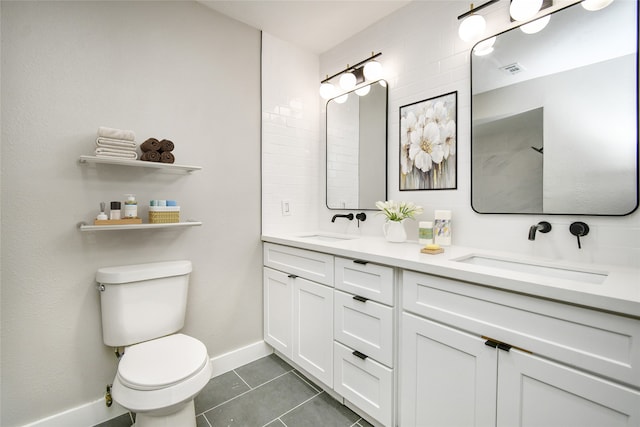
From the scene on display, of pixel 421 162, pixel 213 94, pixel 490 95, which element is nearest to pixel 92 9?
pixel 213 94

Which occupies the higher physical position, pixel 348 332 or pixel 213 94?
pixel 213 94

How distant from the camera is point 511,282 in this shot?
0.93 m

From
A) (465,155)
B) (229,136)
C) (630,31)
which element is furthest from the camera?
(229,136)

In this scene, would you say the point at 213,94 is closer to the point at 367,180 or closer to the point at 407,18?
the point at 367,180

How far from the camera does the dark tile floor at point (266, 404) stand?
4.99 ft

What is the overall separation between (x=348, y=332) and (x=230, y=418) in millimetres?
797

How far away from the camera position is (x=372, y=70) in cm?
199

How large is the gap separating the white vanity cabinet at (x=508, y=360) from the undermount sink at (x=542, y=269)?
295 mm

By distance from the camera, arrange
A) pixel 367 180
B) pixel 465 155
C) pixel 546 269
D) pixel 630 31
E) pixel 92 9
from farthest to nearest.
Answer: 1. pixel 367 180
2. pixel 465 155
3. pixel 92 9
4. pixel 546 269
5. pixel 630 31

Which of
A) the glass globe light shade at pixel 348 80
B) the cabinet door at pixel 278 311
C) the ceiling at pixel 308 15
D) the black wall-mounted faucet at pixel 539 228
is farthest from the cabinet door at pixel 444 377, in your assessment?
the ceiling at pixel 308 15

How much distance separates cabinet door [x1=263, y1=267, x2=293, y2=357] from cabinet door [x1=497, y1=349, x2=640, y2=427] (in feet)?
4.12

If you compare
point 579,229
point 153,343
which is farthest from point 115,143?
point 579,229

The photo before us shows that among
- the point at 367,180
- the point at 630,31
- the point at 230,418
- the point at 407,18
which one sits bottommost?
the point at 230,418

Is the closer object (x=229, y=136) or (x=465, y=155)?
(x=465, y=155)
